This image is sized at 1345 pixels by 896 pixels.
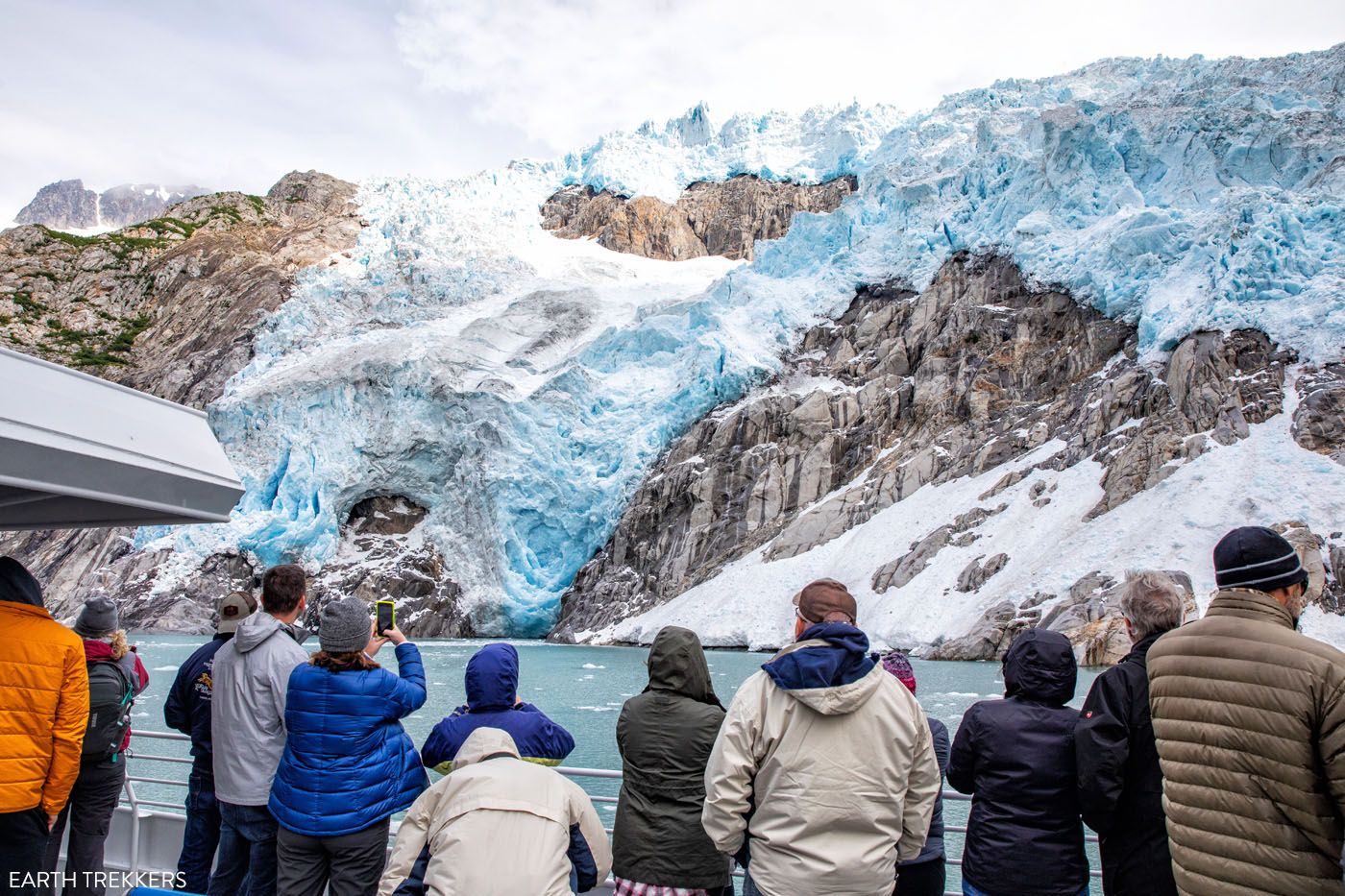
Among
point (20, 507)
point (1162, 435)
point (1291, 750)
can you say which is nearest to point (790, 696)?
point (1291, 750)

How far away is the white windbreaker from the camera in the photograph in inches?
104

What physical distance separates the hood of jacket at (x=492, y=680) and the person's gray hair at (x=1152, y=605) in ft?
7.10

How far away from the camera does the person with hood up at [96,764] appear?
390cm

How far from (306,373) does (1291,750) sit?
47555 mm

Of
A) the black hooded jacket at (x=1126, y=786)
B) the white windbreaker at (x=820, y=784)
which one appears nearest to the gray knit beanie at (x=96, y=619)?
the white windbreaker at (x=820, y=784)

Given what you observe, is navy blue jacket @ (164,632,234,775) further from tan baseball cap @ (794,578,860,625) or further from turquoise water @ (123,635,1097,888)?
turquoise water @ (123,635,1097,888)

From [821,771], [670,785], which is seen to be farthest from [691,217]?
[821,771]

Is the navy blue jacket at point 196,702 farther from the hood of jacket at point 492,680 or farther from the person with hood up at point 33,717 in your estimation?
the hood of jacket at point 492,680

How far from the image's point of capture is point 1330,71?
40750mm

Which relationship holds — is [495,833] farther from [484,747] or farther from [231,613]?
[231,613]

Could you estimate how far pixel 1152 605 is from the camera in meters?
3.02

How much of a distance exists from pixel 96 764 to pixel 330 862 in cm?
149

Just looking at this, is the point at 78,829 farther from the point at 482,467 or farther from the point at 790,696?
the point at 482,467

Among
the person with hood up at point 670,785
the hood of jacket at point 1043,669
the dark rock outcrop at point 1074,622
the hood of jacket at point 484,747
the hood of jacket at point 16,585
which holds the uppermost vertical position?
the hood of jacket at point 16,585
